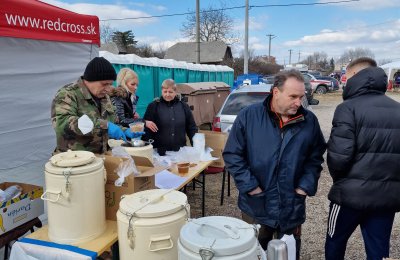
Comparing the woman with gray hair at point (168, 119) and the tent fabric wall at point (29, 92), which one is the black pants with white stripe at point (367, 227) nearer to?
the woman with gray hair at point (168, 119)

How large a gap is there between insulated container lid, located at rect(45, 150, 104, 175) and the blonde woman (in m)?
1.86

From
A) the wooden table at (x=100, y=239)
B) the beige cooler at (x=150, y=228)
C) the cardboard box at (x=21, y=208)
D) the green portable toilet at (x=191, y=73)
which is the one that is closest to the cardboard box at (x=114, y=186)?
the wooden table at (x=100, y=239)

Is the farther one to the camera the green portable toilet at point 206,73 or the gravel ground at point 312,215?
the green portable toilet at point 206,73

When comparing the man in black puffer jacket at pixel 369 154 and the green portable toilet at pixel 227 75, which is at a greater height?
the green portable toilet at pixel 227 75

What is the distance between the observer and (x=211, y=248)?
3.98ft

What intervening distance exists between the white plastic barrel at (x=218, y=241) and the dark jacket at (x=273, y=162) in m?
0.69

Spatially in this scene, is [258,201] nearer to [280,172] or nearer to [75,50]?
[280,172]

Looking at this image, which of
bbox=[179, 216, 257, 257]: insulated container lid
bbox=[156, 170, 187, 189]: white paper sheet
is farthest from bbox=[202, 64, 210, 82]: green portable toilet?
bbox=[179, 216, 257, 257]: insulated container lid

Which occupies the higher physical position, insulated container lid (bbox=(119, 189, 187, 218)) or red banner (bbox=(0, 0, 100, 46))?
red banner (bbox=(0, 0, 100, 46))

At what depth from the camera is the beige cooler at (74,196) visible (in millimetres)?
1654

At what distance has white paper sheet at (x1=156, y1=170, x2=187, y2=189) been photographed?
262 cm

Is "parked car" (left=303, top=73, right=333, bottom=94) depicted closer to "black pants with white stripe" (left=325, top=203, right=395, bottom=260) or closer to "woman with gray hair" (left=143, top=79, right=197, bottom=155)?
"woman with gray hair" (left=143, top=79, right=197, bottom=155)

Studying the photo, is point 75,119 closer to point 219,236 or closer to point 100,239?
point 100,239

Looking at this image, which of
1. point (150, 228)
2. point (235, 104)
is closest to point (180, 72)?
point (235, 104)
